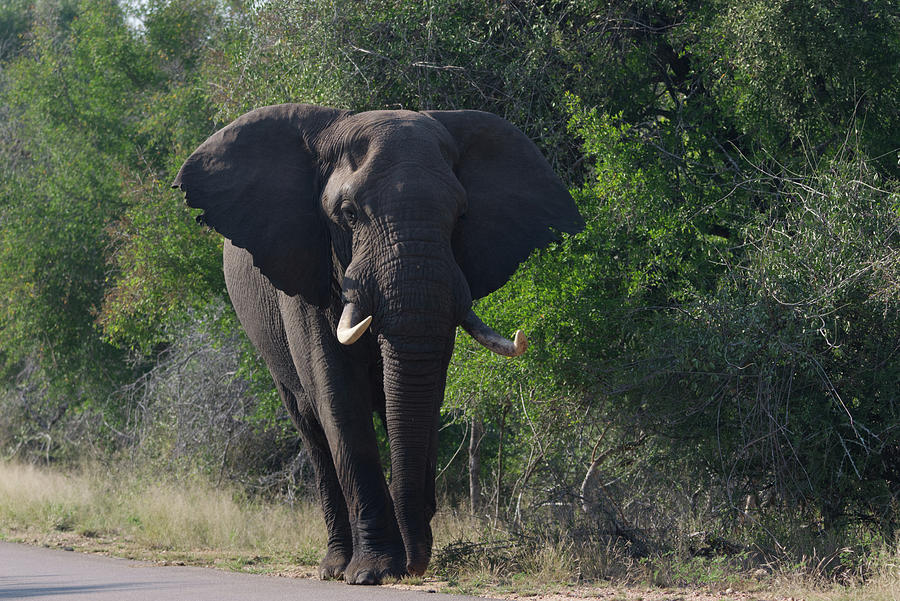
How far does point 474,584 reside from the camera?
7.75 metres

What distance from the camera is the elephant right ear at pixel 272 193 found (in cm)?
816

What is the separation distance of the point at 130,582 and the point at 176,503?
13.0 ft

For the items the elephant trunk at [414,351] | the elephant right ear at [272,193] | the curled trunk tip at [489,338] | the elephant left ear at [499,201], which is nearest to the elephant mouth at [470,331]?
the curled trunk tip at [489,338]

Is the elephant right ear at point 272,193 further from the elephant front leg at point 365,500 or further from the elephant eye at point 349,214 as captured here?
the elephant front leg at point 365,500

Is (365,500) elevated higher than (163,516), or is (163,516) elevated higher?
(365,500)

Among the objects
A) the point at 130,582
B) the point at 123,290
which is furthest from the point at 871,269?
the point at 123,290

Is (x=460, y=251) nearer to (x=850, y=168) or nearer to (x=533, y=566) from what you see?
(x=533, y=566)

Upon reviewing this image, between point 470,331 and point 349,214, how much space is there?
1.11 metres

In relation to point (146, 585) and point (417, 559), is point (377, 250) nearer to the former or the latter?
point (417, 559)

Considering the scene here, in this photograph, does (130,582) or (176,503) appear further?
(176,503)

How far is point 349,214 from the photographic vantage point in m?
7.76

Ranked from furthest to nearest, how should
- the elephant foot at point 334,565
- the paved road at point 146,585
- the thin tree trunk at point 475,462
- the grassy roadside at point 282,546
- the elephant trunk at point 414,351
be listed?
the thin tree trunk at point 475,462, the elephant foot at point 334,565, the grassy roadside at point 282,546, the elephant trunk at point 414,351, the paved road at point 146,585

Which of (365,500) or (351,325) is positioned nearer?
(351,325)


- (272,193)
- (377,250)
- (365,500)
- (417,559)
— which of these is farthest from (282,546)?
(377,250)
